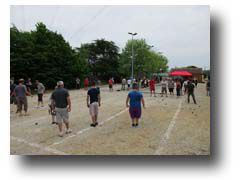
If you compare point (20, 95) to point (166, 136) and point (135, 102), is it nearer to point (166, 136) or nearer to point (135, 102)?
point (135, 102)

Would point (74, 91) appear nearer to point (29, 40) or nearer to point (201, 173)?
point (29, 40)

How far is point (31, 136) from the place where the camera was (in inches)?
252

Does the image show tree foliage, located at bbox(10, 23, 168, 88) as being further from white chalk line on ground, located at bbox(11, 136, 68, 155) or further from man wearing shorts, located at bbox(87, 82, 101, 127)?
white chalk line on ground, located at bbox(11, 136, 68, 155)

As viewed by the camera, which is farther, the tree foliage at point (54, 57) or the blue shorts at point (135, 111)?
the tree foliage at point (54, 57)

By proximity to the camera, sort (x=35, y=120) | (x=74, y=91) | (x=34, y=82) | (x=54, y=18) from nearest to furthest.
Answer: (x=54, y=18) → (x=35, y=120) → (x=34, y=82) → (x=74, y=91)

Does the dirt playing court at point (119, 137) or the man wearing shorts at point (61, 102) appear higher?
the man wearing shorts at point (61, 102)

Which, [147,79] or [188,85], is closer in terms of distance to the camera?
[188,85]

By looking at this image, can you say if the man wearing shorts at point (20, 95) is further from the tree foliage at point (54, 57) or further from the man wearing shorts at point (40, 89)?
the man wearing shorts at point (40, 89)

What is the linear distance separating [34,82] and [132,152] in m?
6.18

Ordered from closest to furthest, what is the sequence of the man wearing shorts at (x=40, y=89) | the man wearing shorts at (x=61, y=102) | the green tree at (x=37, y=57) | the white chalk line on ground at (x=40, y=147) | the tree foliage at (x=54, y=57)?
the white chalk line on ground at (x=40, y=147)
the man wearing shorts at (x=61, y=102)
the green tree at (x=37, y=57)
the tree foliage at (x=54, y=57)
the man wearing shorts at (x=40, y=89)

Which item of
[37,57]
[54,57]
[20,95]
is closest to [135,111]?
[20,95]

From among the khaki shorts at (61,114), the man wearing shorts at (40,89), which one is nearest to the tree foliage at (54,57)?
the man wearing shorts at (40,89)
